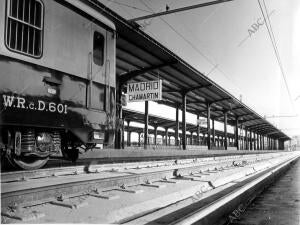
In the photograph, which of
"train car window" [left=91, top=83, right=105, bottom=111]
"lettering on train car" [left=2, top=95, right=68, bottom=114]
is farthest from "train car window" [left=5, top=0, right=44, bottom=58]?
"train car window" [left=91, top=83, right=105, bottom=111]

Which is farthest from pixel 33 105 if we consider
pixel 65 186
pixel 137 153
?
pixel 137 153

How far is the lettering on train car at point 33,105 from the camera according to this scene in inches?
194

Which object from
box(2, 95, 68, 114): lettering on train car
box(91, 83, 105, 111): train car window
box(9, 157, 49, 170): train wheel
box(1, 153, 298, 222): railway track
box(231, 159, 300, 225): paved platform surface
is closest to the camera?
box(1, 153, 298, 222): railway track

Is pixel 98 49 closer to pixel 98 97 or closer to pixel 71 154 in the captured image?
pixel 98 97

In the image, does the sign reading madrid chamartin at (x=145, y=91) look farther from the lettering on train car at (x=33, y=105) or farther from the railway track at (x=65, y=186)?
the lettering on train car at (x=33, y=105)

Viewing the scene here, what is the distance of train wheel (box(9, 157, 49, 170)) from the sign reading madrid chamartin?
11.3 meters

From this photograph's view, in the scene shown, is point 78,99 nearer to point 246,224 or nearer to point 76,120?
point 76,120

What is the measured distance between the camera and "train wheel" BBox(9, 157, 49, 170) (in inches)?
274

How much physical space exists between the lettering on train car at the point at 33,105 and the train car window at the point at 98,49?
149 cm

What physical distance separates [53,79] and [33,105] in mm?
705

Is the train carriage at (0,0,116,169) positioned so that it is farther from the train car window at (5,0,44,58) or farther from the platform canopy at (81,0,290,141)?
the platform canopy at (81,0,290,141)

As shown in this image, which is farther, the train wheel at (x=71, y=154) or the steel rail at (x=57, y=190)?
the train wheel at (x=71, y=154)

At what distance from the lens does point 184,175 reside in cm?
984

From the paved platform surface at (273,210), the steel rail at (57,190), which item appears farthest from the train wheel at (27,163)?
the paved platform surface at (273,210)
